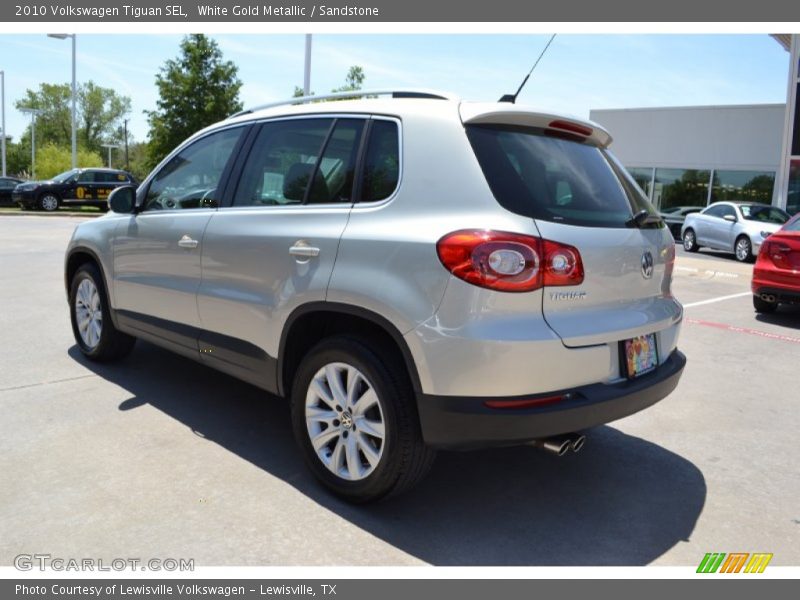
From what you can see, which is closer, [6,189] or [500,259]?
[500,259]

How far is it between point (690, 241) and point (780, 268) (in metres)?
11.2

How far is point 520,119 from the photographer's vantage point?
318 cm

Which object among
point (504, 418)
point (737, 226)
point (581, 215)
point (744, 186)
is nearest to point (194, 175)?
point (581, 215)

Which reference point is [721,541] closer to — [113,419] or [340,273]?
[340,273]

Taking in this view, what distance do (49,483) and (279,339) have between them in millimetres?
1333

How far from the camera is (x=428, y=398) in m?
2.88

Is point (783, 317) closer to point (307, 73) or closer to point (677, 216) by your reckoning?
point (307, 73)

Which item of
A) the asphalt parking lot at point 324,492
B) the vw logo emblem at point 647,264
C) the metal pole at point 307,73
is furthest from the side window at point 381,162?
the metal pole at point 307,73

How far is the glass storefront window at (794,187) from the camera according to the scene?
21.2m

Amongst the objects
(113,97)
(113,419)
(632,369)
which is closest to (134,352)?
(113,419)

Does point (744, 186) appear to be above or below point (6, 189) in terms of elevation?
above

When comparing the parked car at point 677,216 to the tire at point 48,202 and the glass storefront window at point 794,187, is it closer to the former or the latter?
the glass storefront window at point 794,187

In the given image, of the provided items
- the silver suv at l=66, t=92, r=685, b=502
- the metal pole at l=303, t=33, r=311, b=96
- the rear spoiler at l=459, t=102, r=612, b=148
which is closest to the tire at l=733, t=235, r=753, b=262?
the metal pole at l=303, t=33, r=311, b=96

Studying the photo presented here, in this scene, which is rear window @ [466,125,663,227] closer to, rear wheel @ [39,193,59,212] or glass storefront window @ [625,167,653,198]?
glass storefront window @ [625,167,653,198]
